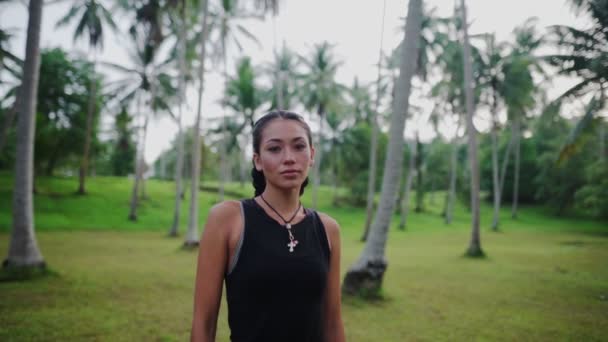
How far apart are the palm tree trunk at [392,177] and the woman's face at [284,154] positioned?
5895 mm

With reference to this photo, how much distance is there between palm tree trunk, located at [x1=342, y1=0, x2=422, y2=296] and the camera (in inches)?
293

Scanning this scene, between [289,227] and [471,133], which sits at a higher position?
[471,133]

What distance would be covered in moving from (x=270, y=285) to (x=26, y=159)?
332 inches

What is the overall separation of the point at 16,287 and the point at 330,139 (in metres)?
33.6

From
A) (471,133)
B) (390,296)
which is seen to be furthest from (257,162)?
(471,133)

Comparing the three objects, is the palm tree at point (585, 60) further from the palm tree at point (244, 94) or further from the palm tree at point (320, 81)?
the palm tree at point (244, 94)

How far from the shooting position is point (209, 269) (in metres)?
1.62

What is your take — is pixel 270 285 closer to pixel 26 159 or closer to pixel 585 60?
pixel 26 159

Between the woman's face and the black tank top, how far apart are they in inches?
8.0

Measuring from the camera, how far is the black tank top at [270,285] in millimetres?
1602

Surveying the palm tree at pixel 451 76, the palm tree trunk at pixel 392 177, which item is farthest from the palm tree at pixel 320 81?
the palm tree trunk at pixel 392 177

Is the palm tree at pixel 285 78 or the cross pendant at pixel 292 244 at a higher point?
the palm tree at pixel 285 78

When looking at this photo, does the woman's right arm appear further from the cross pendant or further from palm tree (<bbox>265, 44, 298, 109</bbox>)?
palm tree (<bbox>265, 44, 298, 109</bbox>)

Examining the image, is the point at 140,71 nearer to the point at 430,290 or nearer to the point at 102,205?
the point at 102,205
